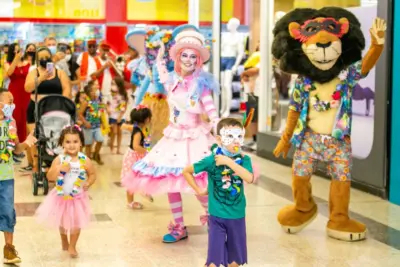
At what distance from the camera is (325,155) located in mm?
7070

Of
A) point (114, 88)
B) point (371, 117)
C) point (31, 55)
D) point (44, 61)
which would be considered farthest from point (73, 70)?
point (371, 117)

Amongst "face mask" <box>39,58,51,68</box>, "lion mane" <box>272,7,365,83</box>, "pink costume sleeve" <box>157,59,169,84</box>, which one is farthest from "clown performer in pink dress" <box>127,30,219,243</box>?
"face mask" <box>39,58,51,68</box>

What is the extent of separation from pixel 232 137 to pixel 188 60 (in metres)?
1.88

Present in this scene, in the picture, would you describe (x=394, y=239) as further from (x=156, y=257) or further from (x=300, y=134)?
(x=156, y=257)

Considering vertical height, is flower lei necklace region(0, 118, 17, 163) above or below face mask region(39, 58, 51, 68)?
below

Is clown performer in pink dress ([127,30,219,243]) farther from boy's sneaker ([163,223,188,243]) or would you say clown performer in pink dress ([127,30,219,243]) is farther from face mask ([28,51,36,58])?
face mask ([28,51,36,58])

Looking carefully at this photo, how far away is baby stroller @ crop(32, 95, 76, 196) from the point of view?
30.3 ft

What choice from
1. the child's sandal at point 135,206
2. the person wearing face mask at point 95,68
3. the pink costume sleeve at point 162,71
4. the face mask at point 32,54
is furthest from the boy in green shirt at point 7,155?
the person wearing face mask at point 95,68

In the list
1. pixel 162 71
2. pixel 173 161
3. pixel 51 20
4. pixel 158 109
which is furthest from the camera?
pixel 51 20

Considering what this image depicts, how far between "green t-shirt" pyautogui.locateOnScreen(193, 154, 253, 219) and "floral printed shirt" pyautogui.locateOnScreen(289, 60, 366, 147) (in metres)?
1.87

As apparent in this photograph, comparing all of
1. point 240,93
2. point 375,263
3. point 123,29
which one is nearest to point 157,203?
point 375,263

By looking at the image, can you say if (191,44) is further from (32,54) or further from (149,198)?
(32,54)

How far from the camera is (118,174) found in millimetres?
10773

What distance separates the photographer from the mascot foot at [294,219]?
23.7 feet
